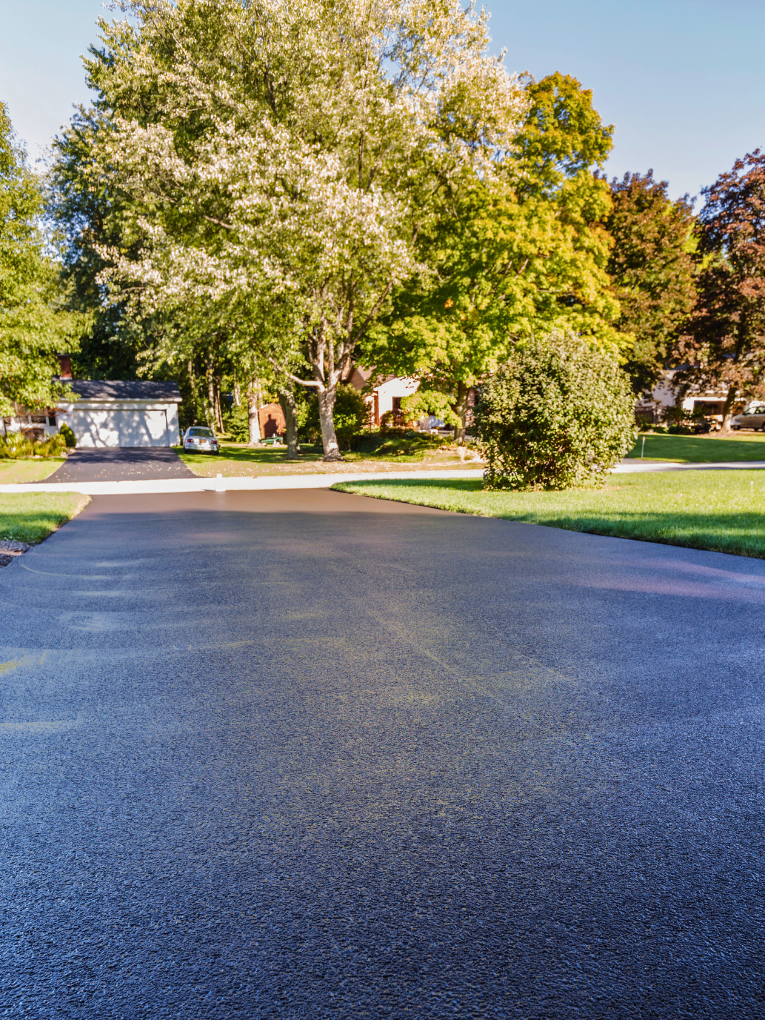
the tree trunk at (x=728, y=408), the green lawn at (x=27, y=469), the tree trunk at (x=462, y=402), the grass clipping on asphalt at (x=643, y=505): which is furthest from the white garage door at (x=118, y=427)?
the tree trunk at (x=728, y=408)

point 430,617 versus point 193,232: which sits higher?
point 193,232

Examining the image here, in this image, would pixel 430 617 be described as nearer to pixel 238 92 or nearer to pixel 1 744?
pixel 1 744

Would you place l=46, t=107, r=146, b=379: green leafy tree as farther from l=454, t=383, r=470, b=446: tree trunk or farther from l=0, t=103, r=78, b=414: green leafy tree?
l=454, t=383, r=470, b=446: tree trunk

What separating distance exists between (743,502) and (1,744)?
1252 cm

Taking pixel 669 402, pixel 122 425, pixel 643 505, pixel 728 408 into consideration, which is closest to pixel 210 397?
pixel 122 425

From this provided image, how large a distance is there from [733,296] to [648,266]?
4597 millimetres

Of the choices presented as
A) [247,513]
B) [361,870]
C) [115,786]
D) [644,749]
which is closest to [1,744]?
[115,786]

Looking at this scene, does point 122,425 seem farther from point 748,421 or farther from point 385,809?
point 385,809

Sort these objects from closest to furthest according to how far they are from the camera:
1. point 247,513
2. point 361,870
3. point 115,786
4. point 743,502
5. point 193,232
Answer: point 361,870 → point 115,786 → point 743,502 → point 247,513 → point 193,232

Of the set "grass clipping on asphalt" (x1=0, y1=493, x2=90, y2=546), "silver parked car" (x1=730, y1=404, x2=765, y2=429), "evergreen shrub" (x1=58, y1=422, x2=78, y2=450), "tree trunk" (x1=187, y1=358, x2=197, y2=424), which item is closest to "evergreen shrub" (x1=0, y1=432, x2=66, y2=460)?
"evergreen shrub" (x1=58, y1=422, x2=78, y2=450)

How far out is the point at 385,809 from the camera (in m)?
3.01

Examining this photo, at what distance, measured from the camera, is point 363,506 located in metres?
15.5

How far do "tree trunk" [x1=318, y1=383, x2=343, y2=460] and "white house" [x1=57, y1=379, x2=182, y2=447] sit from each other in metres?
20.0

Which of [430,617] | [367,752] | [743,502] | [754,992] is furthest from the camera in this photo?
[743,502]
